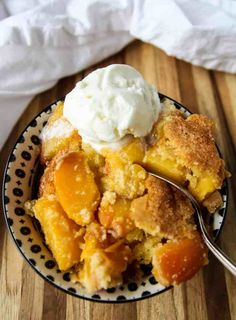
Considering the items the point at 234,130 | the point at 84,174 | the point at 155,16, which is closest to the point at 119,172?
the point at 84,174

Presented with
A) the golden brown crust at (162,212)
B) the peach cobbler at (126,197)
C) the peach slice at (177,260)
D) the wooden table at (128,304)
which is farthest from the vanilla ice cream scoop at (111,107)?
the wooden table at (128,304)

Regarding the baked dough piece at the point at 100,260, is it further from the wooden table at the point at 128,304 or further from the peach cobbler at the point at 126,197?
the wooden table at the point at 128,304

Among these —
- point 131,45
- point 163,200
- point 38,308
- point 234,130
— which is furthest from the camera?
point 131,45

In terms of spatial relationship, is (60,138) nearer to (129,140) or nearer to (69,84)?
(129,140)

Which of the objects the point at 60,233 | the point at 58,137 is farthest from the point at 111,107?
the point at 60,233

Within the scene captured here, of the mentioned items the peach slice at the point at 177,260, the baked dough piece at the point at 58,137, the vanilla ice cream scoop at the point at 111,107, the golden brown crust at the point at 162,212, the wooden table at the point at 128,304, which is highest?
the vanilla ice cream scoop at the point at 111,107
